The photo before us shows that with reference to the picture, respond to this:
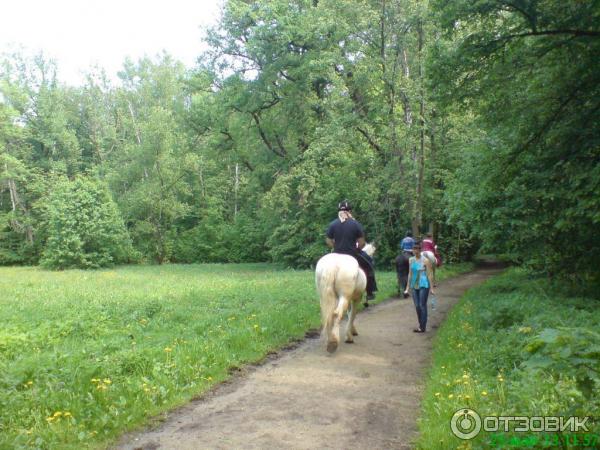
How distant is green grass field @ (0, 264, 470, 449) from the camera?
5.38 meters

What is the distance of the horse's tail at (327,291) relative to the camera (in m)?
8.60

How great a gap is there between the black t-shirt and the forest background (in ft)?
15.6

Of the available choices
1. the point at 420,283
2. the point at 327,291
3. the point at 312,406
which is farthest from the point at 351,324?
the point at 312,406

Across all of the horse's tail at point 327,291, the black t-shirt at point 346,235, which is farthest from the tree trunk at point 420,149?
the horse's tail at point 327,291

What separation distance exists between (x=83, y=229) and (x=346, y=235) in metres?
36.8

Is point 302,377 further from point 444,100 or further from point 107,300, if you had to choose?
point 107,300

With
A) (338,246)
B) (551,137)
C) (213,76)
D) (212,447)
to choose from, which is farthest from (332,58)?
(212,447)

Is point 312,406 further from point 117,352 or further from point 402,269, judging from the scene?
point 402,269

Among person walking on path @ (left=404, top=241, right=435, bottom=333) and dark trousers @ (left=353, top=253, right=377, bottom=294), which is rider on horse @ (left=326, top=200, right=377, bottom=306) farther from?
person walking on path @ (left=404, top=241, right=435, bottom=333)

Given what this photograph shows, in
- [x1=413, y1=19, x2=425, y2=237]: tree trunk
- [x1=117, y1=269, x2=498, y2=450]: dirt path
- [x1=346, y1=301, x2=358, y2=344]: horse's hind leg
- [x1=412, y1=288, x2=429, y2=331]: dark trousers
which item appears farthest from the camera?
[x1=413, y1=19, x2=425, y2=237]: tree trunk

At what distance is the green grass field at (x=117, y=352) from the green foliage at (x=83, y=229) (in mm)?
25431

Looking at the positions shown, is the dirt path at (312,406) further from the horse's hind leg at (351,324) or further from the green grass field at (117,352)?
the green grass field at (117,352)

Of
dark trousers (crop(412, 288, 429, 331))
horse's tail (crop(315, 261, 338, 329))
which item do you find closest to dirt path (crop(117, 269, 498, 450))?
horse's tail (crop(315, 261, 338, 329))

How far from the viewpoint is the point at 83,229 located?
41.2 meters
